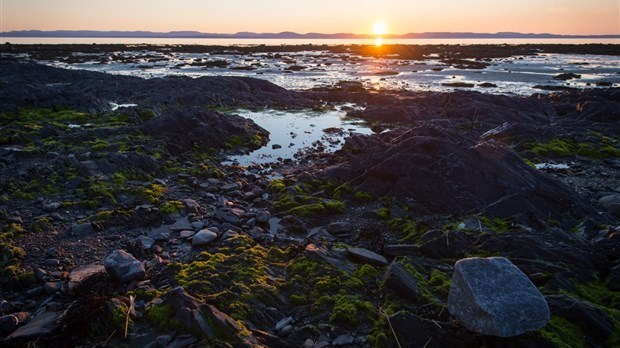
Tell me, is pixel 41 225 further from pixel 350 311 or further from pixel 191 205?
pixel 350 311

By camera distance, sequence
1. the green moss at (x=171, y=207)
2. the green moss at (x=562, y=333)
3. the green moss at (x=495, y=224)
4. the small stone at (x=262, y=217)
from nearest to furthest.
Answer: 1. the green moss at (x=562, y=333)
2. the green moss at (x=495, y=224)
3. the small stone at (x=262, y=217)
4. the green moss at (x=171, y=207)

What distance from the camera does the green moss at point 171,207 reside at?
1012 cm

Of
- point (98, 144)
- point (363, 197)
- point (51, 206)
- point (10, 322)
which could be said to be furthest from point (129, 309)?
point (98, 144)

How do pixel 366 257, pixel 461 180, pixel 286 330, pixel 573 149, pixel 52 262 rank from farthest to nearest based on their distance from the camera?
pixel 573 149 < pixel 461 180 < pixel 366 257 < pixel 52 262 < pixel 286 330

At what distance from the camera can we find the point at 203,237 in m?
8.62

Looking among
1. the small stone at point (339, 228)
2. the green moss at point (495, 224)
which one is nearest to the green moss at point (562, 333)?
the green moss at point (495, 224)

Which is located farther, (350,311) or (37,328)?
(350,311)

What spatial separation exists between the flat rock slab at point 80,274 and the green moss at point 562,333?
723cm

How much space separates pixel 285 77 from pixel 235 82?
16.0 meters

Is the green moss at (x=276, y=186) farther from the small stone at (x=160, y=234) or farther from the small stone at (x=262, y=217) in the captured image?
the small stone at (x=160, y=234)

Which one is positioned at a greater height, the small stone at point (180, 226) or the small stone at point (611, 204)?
the small stone at point (611, 204)

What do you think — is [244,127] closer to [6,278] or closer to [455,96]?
[6,278]

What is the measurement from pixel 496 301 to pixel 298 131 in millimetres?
16837

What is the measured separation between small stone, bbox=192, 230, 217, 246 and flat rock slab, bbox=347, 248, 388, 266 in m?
3.05
